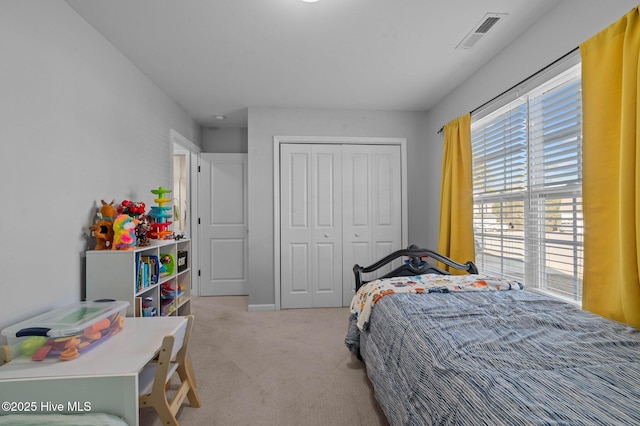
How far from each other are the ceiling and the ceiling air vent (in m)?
0.03

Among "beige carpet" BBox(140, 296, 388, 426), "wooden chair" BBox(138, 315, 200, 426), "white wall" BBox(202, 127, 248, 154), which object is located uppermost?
"white wall" BBox(202, 127, 248, 154)

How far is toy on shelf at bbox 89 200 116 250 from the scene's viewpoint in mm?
1962

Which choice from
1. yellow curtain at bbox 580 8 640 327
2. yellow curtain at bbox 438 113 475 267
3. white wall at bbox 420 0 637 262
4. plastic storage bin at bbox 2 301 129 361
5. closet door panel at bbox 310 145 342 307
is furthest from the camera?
closet door panel at bbox 310 145 342 307

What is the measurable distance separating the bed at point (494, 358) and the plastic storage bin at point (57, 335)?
1.47 m

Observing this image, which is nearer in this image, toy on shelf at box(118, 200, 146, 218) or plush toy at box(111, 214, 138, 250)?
plush toy at box(111, 214, 138, 250)

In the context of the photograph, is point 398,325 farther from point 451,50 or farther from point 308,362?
point 451,50

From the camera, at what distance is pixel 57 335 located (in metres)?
1.28

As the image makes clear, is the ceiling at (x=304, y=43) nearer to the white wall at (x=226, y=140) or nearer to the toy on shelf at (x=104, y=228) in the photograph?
the white wall at (x=226, y=140)

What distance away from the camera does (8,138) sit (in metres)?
1.45

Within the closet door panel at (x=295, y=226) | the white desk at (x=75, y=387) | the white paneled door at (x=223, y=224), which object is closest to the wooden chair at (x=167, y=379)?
the white desk at (x=75, y=387)

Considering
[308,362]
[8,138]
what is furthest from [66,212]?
[308,362]

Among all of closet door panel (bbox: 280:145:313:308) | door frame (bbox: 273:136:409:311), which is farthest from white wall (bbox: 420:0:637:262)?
closet door panel (bbox: 280:145:313:308)

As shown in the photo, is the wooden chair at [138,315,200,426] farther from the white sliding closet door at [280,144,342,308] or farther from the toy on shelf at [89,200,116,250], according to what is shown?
the white sliding closet door at [280,144,342,308]

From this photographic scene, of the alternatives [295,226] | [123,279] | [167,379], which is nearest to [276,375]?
[167,379]
